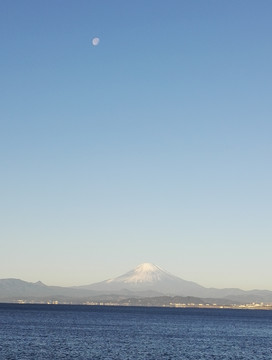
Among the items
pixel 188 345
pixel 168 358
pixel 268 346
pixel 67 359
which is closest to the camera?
pixel 67 359

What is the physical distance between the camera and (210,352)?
100062 millimetres

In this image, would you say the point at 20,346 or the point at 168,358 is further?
the point at 20,346

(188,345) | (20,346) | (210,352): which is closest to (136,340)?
(188,345)

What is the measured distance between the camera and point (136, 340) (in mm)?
118250

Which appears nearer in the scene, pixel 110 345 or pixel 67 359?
pixel 67 359

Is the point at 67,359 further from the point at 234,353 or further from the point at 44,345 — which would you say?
the point at 234,353

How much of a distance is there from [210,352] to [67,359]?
2983cm

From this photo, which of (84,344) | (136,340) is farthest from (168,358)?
(136,340)

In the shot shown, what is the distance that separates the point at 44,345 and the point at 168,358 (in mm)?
23683

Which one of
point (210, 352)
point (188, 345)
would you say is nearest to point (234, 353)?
point (210, 352)

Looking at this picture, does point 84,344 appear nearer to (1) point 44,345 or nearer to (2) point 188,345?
(1) point 44,345

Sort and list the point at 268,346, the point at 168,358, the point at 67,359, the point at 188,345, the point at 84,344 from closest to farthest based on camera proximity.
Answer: the point at 67,359, the point at 168,358, the point at 84,344, the point at 188,345, the point at 268,346

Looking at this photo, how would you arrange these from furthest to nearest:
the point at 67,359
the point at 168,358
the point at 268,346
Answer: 1. the point at 268,346
2. the point at 168,358
3. the point at 67,359

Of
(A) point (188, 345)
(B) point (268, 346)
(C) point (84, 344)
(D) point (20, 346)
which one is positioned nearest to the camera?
(D) point (20, 346)
